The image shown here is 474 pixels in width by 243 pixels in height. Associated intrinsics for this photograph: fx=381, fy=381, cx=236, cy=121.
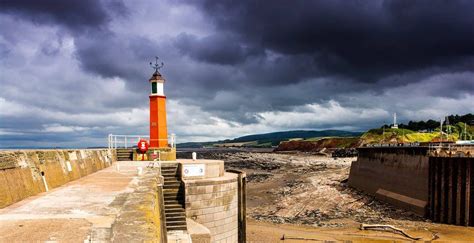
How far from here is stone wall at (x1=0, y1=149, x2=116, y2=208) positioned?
23.0 ft

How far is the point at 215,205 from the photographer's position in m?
13.8

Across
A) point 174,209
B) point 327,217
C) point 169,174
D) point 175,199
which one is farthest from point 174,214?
point 327,217

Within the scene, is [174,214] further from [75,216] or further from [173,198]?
[75,216]

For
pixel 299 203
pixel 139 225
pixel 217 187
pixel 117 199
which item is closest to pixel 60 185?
pixel 117 199

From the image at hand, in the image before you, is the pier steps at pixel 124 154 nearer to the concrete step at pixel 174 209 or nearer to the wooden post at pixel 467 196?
the concrete step at pixel 174 209

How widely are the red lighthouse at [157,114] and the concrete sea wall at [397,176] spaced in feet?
59.2

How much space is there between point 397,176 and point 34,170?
2872cm

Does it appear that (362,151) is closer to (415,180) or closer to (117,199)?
(415,180)

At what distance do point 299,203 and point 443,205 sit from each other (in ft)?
36.7

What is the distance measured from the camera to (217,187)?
1388cm

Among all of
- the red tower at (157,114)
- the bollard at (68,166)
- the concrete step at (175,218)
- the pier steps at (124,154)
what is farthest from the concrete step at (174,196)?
the pier steps at (124,154)

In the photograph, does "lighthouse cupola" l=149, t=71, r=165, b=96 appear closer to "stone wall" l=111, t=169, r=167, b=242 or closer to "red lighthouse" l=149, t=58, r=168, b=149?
"red lighthouse" l=149, t=58, r=168, b=149

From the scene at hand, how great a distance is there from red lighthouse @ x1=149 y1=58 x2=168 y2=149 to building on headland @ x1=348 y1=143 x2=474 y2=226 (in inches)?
693

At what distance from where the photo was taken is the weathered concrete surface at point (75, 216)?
4.65 metres
